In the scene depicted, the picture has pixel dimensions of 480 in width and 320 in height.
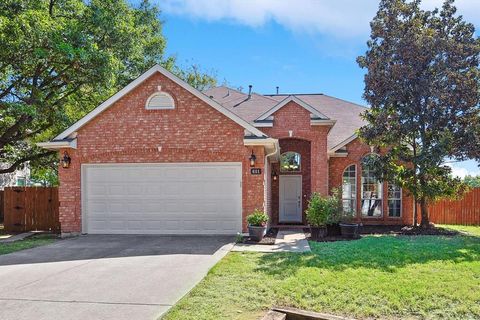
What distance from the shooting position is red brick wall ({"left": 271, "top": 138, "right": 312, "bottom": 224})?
57.9ft

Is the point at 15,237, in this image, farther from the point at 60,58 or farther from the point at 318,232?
the point at 318,232

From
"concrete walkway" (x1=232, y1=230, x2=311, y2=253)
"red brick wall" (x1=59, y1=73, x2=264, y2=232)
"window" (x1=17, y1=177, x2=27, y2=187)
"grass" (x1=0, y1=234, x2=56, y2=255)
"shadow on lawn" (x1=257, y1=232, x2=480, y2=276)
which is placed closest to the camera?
"shadow on lawn" (x1=257, y1=232, x2=480, y2=276)

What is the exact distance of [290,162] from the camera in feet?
59.5

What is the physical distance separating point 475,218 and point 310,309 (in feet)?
52.2

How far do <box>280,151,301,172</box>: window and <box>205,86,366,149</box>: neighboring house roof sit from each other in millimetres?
1566

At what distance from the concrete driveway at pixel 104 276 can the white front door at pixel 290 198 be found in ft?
22.6

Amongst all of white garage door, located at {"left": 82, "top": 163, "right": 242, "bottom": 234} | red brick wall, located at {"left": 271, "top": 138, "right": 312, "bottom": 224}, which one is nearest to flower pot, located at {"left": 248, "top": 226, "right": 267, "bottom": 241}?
white garage door, located at {"left": 82, "top": 163, "right": 242, "bottom": 234}

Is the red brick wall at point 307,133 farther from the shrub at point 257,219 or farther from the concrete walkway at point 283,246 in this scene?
the shrub at point 257,219

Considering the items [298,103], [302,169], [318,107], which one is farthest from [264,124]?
[318,107]

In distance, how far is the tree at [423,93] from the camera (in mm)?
13469

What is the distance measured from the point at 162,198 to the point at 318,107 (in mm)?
10731

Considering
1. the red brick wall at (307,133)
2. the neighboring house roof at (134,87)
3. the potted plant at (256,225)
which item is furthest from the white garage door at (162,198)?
the red brick wall at (307,133)

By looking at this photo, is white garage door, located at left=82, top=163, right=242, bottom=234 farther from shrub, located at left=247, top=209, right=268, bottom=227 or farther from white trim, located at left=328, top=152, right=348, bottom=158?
white trim, located at left=328, top=152, right=348, bottom=158

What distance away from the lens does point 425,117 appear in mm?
13969
